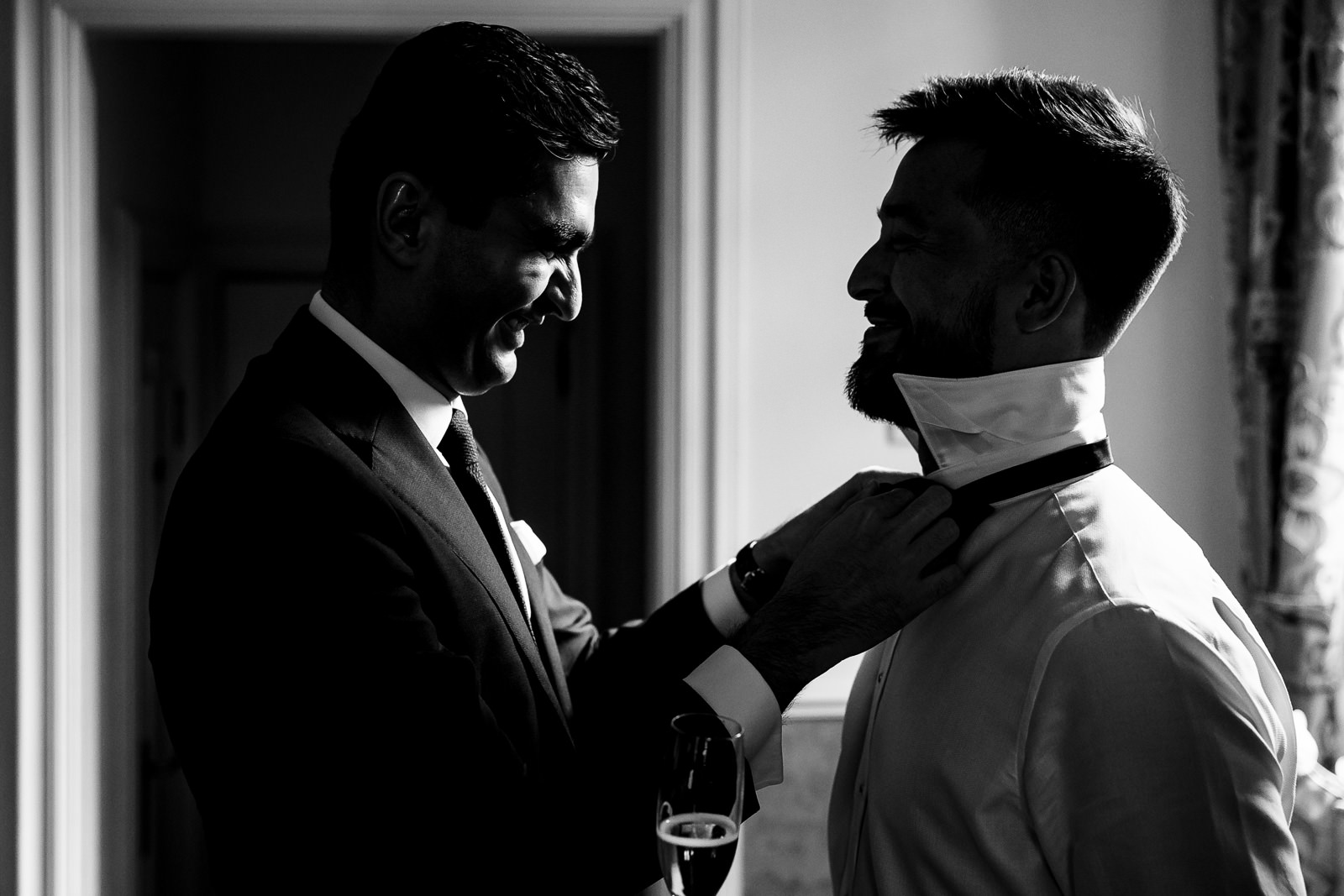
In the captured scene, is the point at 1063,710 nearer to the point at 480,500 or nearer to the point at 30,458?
the point at 480,500

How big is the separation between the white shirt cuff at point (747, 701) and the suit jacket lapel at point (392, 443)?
0.25 metres

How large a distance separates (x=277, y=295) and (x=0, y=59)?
1.54 metres

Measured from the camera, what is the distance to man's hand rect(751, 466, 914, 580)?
62.5 inches

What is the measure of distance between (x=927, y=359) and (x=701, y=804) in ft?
1.93

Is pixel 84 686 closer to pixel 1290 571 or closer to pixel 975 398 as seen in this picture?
pixel 975 398

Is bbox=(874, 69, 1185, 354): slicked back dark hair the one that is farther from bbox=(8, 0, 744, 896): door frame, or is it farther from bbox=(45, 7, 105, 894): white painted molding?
bbox=(45, 7, 105, 894): white painted molding

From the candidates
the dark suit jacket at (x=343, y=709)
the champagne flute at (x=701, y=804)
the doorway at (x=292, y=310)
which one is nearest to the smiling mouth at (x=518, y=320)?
the dark suit jacket at (x=343, y=709)

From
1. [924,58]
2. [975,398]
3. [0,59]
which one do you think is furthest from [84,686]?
[924,58]

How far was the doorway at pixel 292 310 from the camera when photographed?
358 centimetres

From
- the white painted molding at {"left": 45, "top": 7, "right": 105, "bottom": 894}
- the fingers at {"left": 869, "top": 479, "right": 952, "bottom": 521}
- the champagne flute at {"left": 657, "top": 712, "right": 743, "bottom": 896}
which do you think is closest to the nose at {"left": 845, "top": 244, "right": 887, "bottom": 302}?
the fingers at {"left": 869, "top": 479, "right": 952, "bottom": 521}

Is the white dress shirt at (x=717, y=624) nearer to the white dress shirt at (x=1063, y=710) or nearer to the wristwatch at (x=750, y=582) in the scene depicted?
the wristwatch at (x=750, y=582)

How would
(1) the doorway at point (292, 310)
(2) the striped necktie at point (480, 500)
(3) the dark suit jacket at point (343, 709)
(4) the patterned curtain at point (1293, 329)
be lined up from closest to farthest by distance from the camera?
(3) the dark suit jacket at point (343, 709), (2) the striped necktie at point (480, 500), (4) the patterned curtain at point (1293, 329), (1) the doorway at point (292, 310)

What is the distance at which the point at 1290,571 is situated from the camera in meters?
2.32

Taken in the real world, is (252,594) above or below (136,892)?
above
